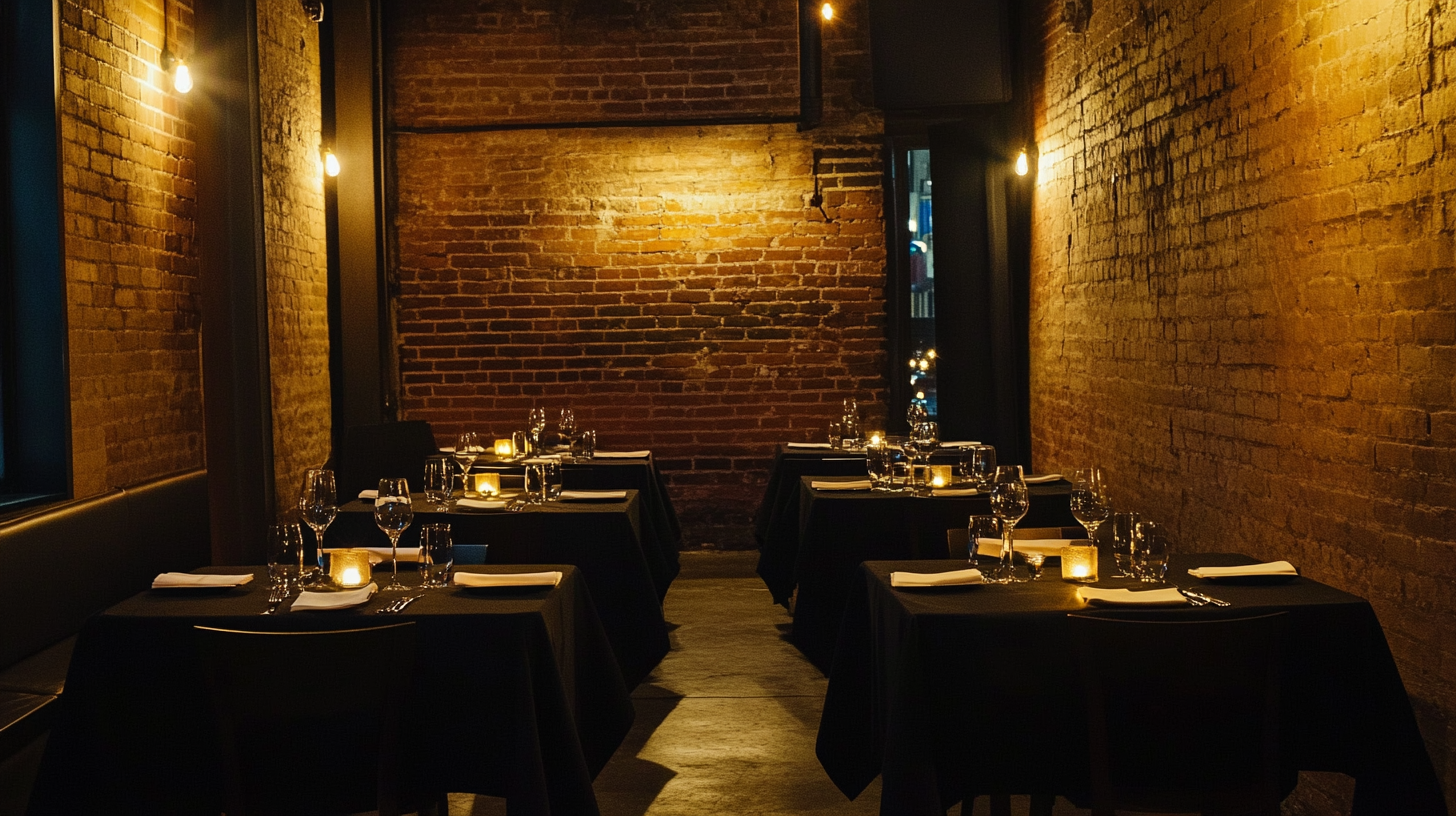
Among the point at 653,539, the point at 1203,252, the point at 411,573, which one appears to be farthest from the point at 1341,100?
the point at 653,539

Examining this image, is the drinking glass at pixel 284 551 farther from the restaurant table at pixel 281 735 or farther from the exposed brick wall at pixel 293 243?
the exposed brick wall at pixel 293 243

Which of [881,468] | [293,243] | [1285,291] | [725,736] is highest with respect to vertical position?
[293,243]

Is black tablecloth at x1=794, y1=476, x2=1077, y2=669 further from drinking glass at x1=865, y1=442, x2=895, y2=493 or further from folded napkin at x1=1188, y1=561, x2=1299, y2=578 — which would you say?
folded napkin at x1=1188, y1=561, x2=1299, y2=578

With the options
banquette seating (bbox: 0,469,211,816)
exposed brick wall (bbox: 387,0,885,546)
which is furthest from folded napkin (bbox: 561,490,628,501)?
exposed brick wall (bbox: 387,0,885,546)

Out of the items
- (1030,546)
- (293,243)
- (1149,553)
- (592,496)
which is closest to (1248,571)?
(1149,553)

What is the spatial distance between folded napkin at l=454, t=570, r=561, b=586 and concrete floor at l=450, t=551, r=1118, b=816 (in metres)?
0.86

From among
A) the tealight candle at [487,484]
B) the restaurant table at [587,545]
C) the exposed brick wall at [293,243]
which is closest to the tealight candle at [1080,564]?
the restaurant table at [587,545]

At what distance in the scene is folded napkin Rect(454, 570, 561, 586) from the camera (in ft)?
9.66

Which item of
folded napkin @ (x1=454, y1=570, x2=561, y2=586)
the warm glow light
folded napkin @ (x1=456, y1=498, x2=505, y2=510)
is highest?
the warm glow light

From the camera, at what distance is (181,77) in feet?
16.5

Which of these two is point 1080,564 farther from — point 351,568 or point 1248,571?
point 351,568

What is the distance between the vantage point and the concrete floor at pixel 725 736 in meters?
3.54

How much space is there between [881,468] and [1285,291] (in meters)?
1.63

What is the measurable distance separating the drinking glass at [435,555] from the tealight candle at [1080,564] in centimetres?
147
